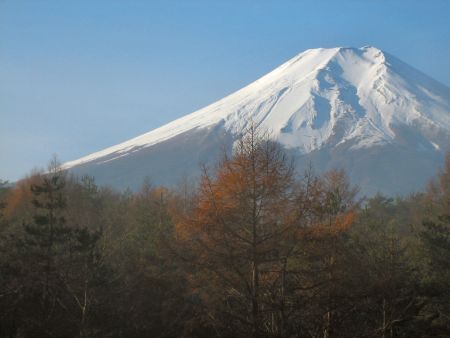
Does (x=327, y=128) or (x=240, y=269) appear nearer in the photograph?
(x=240, y=269)

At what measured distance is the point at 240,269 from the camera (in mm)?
10328

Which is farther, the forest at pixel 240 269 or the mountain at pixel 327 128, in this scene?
the mountain at pixel 327 128

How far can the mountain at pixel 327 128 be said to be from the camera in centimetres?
12088

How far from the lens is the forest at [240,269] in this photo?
10.0 m

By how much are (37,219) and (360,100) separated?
148m

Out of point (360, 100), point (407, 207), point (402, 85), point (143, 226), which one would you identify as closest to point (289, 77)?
point (360, 100)

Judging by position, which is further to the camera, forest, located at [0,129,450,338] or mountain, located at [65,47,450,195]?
mountain, located at [65,47,450,195]

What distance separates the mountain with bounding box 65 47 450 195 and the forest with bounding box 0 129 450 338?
89690 millimetres

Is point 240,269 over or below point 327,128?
below

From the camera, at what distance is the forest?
1001 cm

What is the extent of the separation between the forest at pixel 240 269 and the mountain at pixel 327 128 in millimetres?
89690

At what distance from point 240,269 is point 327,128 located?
13266cm

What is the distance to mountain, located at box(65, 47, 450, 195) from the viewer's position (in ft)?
397

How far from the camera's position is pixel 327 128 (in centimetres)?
13975
